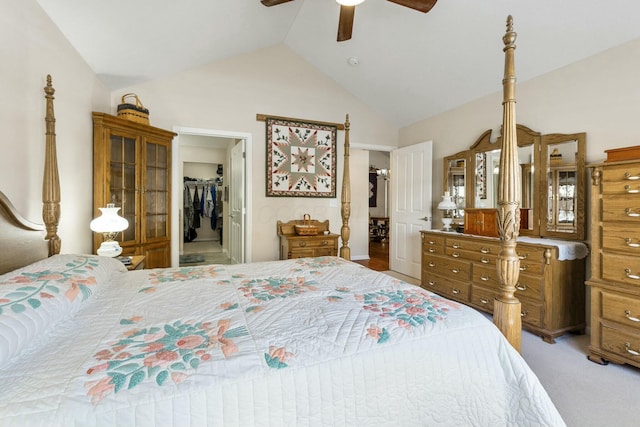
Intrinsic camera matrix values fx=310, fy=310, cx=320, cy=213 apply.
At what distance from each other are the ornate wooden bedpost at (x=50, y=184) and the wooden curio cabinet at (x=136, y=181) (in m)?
0.89

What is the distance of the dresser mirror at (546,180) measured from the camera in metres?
2.76

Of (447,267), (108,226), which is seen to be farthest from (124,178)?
(447,267)

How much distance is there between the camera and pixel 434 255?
3.70 metres

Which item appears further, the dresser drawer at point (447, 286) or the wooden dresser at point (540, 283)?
the dresser drawer at point (447, 286)

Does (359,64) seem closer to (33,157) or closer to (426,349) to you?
(33,157)

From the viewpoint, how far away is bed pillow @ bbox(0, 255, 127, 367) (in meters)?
0.84

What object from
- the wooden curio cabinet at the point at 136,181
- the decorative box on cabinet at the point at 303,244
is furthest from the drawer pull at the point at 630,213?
the wooden curio cabinet at the point at 136,181

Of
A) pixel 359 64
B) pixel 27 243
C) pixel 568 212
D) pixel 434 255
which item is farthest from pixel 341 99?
pixel 27 243

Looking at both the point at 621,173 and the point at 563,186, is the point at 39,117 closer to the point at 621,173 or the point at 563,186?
the point at 621,173

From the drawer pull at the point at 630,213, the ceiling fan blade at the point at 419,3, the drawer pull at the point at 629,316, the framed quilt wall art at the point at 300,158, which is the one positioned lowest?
the drawer pull at the point at 629,316

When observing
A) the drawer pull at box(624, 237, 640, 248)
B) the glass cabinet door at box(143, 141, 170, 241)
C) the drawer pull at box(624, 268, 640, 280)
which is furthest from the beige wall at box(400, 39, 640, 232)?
the glass cabinet door at box(143, 141, 170, 241)

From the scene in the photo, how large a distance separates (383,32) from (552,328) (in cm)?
318

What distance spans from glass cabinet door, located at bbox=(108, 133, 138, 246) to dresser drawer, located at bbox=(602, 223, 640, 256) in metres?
3.95

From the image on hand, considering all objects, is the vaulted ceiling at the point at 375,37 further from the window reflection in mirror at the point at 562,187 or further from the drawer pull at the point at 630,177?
the drawer pull at the point at 630,177
